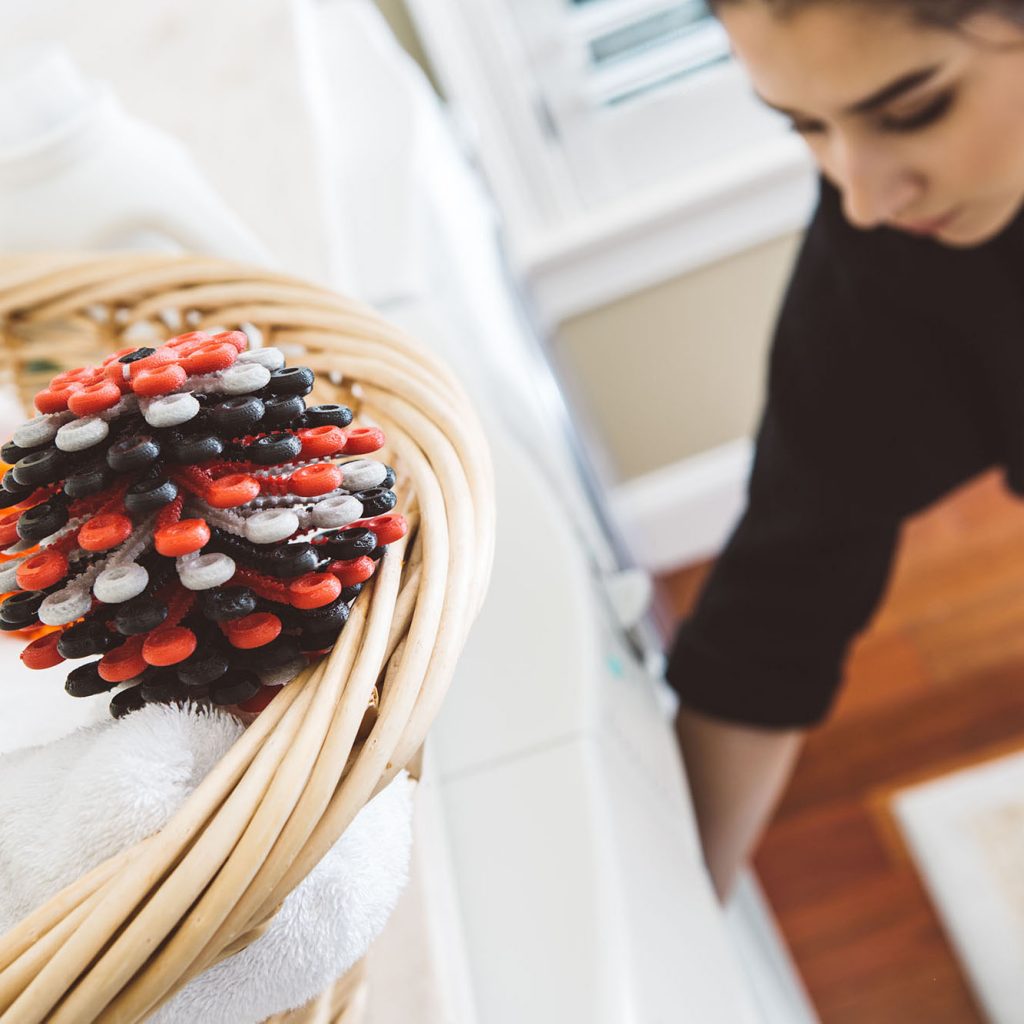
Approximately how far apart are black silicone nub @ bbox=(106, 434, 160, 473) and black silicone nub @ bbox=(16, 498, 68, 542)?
0.02 m

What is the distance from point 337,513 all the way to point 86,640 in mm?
68

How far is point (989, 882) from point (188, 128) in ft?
3.21

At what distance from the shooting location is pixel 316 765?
215mm

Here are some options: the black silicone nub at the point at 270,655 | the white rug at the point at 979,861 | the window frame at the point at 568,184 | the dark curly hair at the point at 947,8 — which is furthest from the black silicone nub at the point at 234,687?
the window frame at the point at 568,184

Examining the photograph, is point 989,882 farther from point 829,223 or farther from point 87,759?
point 87,759

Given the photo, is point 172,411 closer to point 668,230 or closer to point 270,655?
point 270,655

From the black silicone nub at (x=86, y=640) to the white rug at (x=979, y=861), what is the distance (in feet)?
2.82

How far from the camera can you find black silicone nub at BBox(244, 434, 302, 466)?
240 millimetres

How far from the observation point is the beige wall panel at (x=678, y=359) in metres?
1.40

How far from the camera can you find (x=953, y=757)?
110 centimetres

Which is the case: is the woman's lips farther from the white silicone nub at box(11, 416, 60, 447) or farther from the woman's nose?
the white silicone nub at box(11, 416, 60, 447)

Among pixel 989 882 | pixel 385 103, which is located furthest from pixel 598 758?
pixel 989 882

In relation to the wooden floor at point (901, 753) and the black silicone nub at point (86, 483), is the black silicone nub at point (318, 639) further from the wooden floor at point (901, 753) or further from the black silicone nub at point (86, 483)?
the wooden floor at point (901, 753)

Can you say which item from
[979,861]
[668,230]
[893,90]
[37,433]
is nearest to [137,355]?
[37,433]
